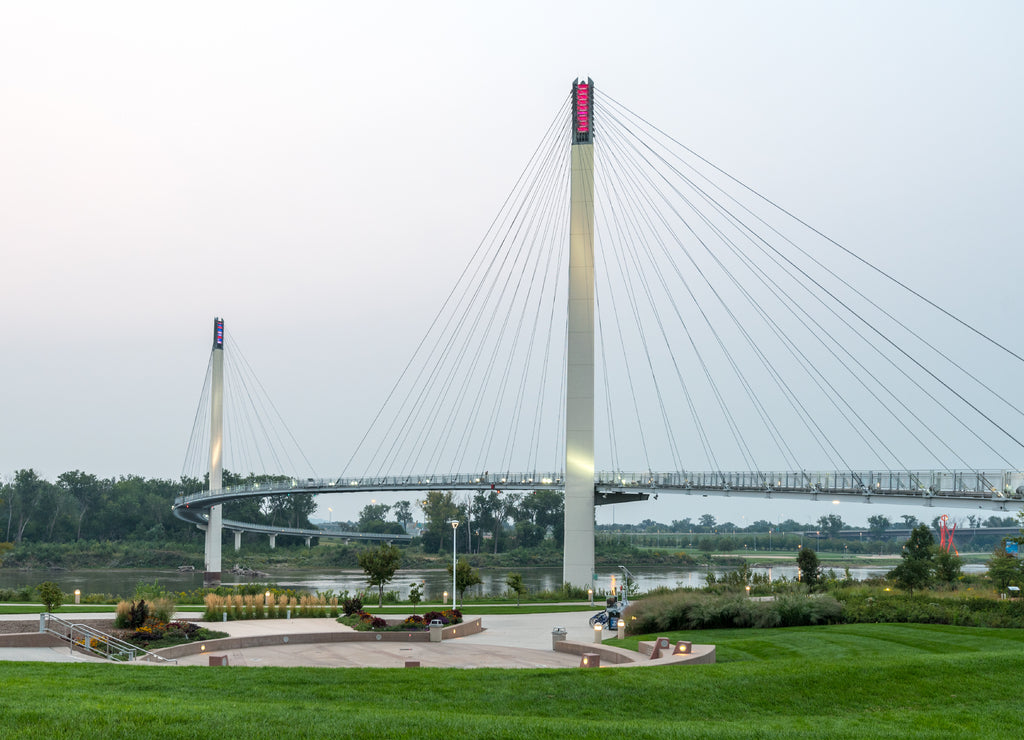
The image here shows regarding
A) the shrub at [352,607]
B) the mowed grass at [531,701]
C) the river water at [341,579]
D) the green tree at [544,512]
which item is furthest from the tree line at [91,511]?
the mowed grass at [531,701]

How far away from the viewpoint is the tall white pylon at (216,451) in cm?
8225

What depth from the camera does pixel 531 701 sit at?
12734 millimetres

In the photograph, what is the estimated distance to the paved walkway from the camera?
67.7 feet

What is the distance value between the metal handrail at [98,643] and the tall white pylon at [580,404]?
28.0m

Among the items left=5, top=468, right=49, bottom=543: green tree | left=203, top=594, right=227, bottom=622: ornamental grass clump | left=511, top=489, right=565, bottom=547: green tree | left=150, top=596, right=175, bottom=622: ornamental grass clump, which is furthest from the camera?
left=511, top=489, right=565, bottom=547: green tree

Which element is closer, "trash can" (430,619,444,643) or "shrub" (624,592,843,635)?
"shrub" (624,592,843,635)

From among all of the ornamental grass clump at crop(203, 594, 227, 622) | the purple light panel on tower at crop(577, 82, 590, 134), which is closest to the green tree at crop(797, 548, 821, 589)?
the ornamental grass clump at crop(203, 594, 227, 622)

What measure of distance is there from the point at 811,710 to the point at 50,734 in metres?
9.82

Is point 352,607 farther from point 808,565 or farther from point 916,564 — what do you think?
point 916,564

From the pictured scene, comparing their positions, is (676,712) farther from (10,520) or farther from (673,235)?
(10,520)

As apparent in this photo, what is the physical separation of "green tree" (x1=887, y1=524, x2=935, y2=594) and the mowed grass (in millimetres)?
24440

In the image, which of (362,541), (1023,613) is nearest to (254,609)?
(1023,613)

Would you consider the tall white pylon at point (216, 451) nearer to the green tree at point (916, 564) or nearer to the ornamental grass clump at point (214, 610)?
the ornamental grass clump at point (214, 610)

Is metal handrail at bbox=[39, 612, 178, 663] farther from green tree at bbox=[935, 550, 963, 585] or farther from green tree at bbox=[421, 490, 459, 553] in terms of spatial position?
green tree at bbox=[421, 490, 459, 553]
